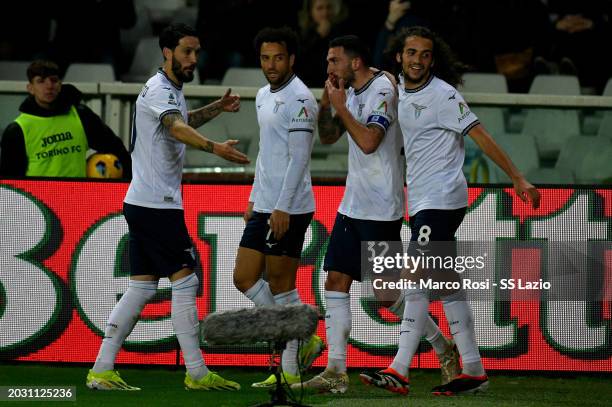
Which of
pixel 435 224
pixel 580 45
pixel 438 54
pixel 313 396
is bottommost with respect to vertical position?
pixel 313 396

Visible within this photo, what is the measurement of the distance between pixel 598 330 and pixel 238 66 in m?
5.17

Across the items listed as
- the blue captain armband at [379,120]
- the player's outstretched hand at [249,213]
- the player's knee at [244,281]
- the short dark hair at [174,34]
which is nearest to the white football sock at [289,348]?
the player's knee at [244,281]

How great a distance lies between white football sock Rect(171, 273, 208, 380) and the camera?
7027 mm

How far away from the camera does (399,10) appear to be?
36.5ft

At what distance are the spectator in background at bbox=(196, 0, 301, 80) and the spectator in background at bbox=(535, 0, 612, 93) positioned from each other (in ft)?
8.15

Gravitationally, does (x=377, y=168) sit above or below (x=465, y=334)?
above

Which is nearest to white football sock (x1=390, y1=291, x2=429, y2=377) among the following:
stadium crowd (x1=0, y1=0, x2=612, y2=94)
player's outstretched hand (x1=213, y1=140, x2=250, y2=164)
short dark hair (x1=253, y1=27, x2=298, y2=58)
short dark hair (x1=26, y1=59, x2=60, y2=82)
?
player's outstretched hand (x1=213, y1=140, x2=250, y2=164)

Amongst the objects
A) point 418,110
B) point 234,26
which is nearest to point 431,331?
point 418,110

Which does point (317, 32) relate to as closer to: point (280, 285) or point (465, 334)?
point (280, 285)

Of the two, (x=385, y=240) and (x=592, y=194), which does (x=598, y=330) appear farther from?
(x=385, y=240)

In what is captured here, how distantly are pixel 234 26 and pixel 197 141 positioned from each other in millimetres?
5620

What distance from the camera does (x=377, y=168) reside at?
7.05 metres

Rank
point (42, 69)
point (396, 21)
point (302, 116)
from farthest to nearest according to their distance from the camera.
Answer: point (396, 21)
point (42, 69)
point (302, 116)

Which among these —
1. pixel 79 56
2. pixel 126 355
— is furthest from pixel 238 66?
pixel 126 355
